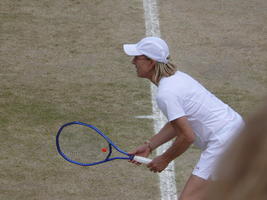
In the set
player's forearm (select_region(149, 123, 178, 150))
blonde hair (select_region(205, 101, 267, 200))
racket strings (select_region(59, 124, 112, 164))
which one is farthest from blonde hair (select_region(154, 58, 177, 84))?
blonde hair (select_region(205, 101, 267, 200))

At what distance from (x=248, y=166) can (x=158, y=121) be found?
694cm

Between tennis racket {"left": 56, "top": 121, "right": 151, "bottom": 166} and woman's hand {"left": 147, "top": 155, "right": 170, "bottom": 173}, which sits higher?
woman's hand {"left": 147, "top": 155, "right": 170, "bottom": 173}

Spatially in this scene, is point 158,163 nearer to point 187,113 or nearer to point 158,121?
point 187,113

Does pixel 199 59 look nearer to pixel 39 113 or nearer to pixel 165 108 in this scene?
pixel 39 113

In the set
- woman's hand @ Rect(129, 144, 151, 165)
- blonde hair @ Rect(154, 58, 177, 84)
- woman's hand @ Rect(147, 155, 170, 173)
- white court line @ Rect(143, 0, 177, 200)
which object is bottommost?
white court line @ Rect(143, 0, 177, 200)

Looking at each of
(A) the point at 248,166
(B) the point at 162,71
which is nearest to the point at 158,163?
(B) the point at 162,71

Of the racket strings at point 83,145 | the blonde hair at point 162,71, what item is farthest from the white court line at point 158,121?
the blonde hair at point 162,71

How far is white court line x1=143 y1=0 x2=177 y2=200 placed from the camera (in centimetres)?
682

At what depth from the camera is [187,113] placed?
5.00 metres

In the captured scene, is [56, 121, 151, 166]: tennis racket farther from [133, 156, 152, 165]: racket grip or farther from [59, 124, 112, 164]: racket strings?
[133, 156, 152, 165]: racket grip

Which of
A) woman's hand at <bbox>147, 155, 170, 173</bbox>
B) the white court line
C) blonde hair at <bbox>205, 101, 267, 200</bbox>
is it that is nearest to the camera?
blonde hair at <bbox>205, 101, 267, 200</bbox>

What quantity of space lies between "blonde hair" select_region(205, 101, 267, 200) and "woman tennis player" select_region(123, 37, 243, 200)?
3656 mm

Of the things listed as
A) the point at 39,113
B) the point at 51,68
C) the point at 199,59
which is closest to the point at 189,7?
the point at 199,59

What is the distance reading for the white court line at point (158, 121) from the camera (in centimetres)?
682
